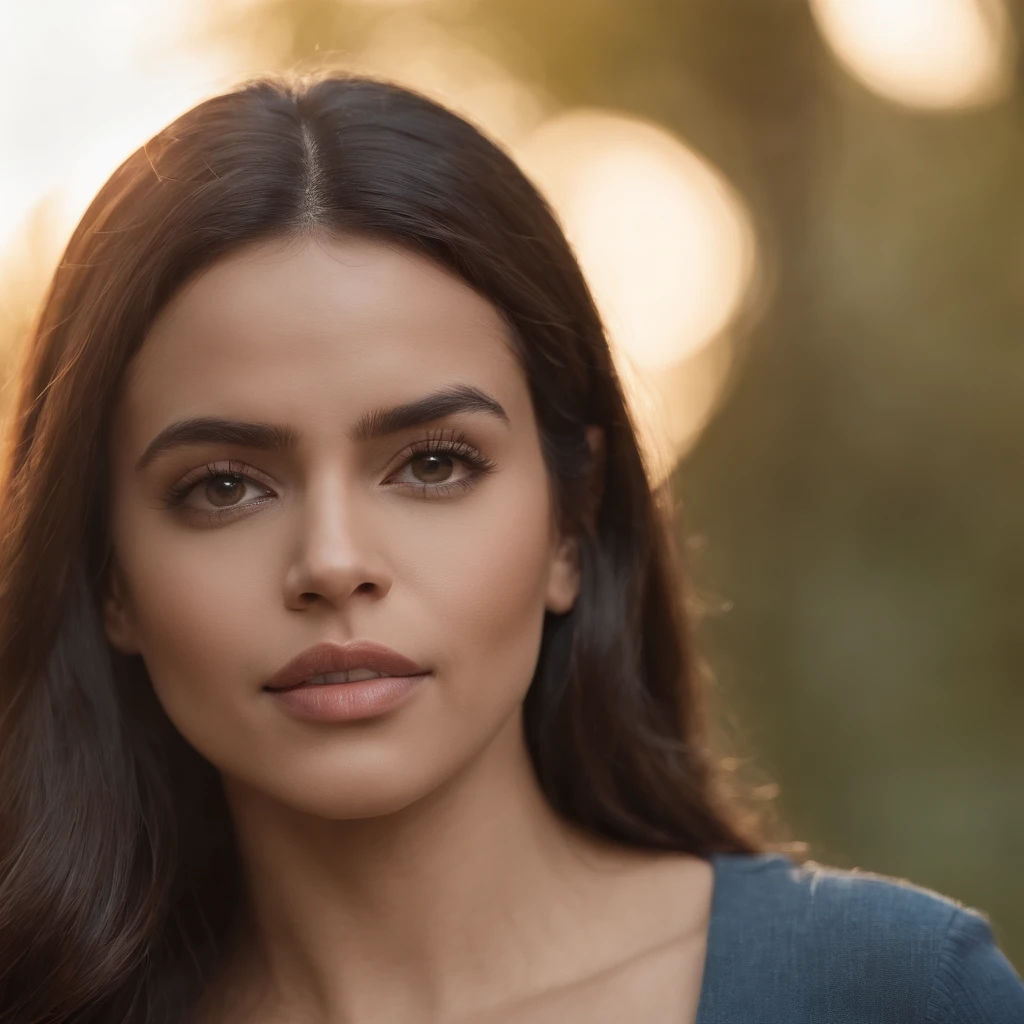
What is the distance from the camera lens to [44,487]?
2762 millimetres

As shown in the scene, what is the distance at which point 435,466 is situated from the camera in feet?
8.39

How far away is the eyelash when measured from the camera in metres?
2.53

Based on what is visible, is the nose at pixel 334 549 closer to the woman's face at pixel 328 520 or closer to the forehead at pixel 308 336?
the woman's face at pixel 328 520

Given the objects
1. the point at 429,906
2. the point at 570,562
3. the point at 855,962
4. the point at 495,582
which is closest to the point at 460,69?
the point at 570,562

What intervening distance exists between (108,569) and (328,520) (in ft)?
2.04

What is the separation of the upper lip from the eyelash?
0.27 meters

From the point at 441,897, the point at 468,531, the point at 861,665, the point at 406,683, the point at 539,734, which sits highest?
the point at 468,531

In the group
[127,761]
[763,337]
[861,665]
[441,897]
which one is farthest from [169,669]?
[763,337]

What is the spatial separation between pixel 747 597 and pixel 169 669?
Answer: 4.49m

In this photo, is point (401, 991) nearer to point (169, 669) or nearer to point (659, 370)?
point (169, 669)

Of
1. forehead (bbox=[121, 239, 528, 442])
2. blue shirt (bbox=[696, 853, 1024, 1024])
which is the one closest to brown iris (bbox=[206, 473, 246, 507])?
forehead (bbox=[121, 239, 528, 442])

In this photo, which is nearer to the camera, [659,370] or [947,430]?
[947,430]

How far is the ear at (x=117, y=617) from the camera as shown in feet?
9.20

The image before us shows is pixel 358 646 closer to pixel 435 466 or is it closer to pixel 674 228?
pixel 435 466
